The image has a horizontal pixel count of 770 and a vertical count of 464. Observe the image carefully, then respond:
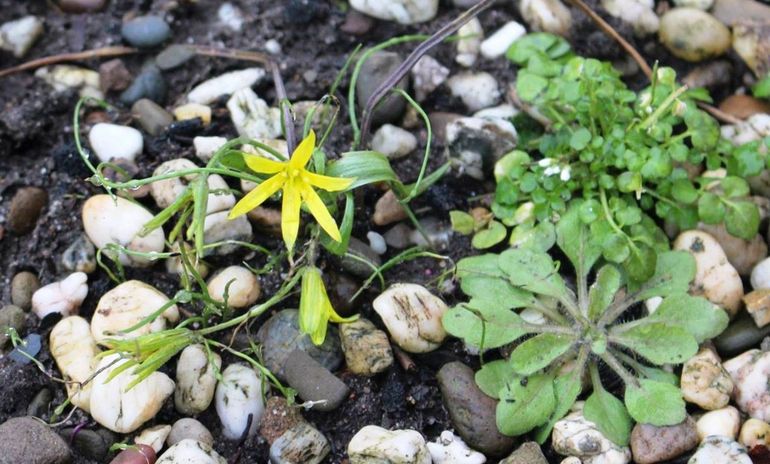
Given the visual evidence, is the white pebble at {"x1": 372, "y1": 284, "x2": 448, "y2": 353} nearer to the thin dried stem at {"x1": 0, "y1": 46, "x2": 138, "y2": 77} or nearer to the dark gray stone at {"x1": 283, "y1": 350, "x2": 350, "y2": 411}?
the dark gray stone at {"x1": 283, "y1": 350, "x2": 350, "y2": 411}

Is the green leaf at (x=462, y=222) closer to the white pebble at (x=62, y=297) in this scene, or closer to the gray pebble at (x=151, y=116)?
the gray pebble at (x=151, y=116)

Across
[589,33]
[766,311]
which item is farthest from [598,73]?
[766,311]

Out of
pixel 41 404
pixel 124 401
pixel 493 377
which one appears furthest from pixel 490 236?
pixel 41 404

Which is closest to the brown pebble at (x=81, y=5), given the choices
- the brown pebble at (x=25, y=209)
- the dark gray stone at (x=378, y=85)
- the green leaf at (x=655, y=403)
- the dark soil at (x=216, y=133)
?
the dark soil at (x=216, y=133)

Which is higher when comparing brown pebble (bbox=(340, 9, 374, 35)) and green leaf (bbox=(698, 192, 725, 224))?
brown pebble (bbox=(340, 9, 374, 35))

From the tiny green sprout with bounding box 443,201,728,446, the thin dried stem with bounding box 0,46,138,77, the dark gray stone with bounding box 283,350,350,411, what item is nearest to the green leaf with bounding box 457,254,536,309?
the tiny green sprout with bounding box 443,201,728,446

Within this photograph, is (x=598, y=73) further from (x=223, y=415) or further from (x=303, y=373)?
(x=223, y=415)
